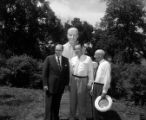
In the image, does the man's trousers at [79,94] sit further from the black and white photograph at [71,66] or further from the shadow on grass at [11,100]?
the shadow on grass at [11,100]

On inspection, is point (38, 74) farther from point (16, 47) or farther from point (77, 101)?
point (16, 47)

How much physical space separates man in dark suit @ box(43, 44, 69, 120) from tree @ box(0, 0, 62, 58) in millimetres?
26910

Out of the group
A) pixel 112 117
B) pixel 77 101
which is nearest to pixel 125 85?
pixel 112 117

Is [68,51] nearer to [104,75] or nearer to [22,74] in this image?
[104,75]

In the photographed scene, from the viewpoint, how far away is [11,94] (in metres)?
11.5

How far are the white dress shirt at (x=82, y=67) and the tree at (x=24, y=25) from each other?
2703cm

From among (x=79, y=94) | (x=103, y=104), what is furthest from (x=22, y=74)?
(x=103, y=104)

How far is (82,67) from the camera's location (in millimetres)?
6293

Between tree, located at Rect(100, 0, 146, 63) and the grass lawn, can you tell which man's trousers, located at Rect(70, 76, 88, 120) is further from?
tree, located at Rect(100, 0, 146, 63)

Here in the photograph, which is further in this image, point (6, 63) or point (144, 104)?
point (6, 63)

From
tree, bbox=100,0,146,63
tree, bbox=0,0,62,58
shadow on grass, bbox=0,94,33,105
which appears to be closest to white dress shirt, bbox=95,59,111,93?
shadow on grass, bbox=0,94,33,105

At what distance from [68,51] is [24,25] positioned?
28896 mm

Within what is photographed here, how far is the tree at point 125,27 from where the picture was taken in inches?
1305

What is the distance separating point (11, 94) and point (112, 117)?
5.33 meters
